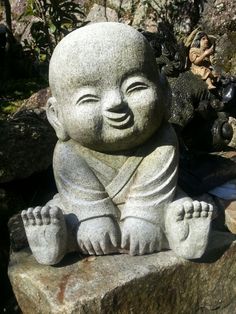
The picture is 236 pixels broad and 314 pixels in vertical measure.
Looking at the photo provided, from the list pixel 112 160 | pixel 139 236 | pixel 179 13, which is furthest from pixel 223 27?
pixel 139 236

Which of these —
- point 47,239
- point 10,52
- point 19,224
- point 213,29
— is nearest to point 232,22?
point 213,29

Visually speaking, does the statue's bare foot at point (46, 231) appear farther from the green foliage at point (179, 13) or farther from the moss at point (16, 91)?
the green foliage at point (179, 13)

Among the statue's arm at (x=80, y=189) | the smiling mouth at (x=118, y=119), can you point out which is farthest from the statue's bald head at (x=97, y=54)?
the statue's arm at (x=80, y=189)

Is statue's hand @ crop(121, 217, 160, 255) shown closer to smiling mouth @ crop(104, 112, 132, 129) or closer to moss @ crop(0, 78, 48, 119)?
smiling mouth @ crop(104, 112, 132, 129)

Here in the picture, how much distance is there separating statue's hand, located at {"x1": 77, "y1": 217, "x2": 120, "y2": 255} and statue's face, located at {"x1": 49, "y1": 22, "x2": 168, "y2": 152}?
1.32ft

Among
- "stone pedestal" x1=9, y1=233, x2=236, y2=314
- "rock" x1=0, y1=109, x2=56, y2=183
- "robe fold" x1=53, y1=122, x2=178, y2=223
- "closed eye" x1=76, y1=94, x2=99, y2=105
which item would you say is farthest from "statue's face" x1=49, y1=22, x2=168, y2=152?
"rock" x1=0, y1=109, x2=56, y2=183

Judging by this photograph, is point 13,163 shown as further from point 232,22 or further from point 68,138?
point 232,22

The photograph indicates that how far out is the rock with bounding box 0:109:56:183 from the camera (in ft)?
14.3

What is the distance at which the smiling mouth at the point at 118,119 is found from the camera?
8.70ft

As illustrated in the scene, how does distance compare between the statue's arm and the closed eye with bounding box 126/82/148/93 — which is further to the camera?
the statue's arm

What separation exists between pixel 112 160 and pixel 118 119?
0.31 metres

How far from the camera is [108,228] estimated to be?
9.07 feet

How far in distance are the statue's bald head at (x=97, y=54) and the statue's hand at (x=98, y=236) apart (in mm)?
714

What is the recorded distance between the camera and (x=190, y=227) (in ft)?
8.84
